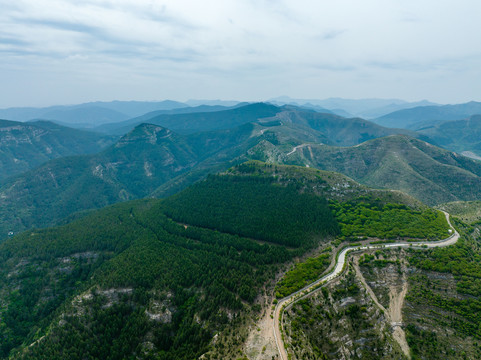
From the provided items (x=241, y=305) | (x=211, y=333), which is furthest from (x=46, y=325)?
(x=241, y=305)

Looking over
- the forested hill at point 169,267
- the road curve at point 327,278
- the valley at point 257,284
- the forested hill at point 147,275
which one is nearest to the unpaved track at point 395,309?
the valley at point 257,284

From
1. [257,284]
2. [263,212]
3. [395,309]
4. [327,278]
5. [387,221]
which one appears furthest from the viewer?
[263,212]

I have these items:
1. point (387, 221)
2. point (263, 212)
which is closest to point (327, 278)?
point (387, 221)

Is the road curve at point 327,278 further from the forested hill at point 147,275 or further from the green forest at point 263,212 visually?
the green forest at point 263,212

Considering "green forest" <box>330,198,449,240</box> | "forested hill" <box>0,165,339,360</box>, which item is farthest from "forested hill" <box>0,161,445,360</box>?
"green forest" <box>330,198,449,240</box>

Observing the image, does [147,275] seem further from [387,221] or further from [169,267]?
[387,221]

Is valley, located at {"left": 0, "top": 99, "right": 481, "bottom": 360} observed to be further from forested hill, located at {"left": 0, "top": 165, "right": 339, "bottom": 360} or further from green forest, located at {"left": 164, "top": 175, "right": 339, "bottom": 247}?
green forest, located at {"left": 164, "top": 175, "right": 339, "bottom": 247}

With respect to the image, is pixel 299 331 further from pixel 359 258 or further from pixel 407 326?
pixel 359 258

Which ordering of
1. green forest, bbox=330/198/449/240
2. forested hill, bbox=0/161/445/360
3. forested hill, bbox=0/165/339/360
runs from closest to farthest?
1. forested hill, bbox=0/161/445/360
2. forested hill, bbox=0/165/339/360
3. green forest, bbox=330/198/449/240
